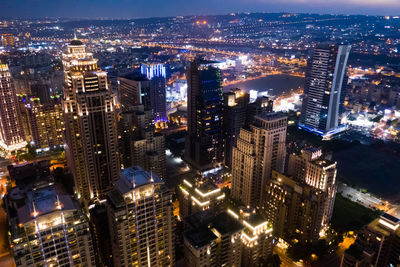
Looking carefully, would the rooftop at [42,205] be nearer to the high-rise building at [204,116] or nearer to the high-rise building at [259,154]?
the high-rise building at [259,154]

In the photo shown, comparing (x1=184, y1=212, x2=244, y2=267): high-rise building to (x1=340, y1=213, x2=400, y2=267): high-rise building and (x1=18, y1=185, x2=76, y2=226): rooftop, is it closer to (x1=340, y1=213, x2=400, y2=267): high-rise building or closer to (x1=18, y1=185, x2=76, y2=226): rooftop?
(x1=340, y1=213, x2=400, y2=267): high-rise building

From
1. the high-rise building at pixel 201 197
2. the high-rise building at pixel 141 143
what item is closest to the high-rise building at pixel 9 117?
the high-rise building at pixel 141 143

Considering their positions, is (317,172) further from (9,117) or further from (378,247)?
(9,117)

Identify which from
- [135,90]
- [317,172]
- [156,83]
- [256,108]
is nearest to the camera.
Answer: [317,172]

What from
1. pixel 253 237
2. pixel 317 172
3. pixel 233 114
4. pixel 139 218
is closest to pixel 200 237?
pixel 139 218

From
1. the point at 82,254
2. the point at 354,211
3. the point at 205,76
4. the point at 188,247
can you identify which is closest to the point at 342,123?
the point at 354,211

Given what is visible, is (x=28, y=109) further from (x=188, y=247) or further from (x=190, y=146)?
(x=188, y=247)

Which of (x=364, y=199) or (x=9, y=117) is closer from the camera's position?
(x=364, y=199)
